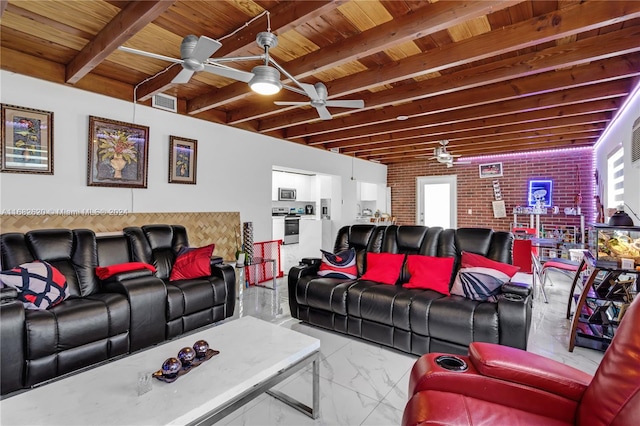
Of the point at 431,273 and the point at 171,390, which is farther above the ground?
the point at 431,273

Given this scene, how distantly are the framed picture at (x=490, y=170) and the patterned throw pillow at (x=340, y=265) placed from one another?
5.35 metres

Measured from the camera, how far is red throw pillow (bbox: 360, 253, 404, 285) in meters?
3.23

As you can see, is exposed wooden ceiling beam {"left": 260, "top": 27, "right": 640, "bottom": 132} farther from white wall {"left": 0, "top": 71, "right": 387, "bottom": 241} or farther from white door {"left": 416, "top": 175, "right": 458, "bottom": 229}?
white door {"left": 416, "top": 175, "right": 458, "bottom": 229}

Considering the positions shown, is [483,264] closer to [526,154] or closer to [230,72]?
[230,72]

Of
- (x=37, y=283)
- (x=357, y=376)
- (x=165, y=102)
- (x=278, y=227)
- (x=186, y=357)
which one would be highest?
(x=165, y=102)

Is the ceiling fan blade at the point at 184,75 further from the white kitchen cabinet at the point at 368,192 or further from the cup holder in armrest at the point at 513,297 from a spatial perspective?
the white kitchen cabinet at the point at 368,192

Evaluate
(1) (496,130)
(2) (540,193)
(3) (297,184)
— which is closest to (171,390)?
(1) (496,130)

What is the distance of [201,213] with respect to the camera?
4398 millimetres

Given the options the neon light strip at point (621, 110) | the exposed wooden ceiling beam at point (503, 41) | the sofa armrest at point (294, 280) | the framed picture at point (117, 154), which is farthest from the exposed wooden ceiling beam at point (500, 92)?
the framed picture at point (117, 154)

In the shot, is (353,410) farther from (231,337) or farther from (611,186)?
(611,186)

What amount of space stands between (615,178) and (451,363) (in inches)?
201

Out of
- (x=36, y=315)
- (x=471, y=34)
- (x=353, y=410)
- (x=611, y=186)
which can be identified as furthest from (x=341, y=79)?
(x=611, y=186)

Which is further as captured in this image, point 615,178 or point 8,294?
point 615,178

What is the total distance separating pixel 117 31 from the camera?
230 centimetres
